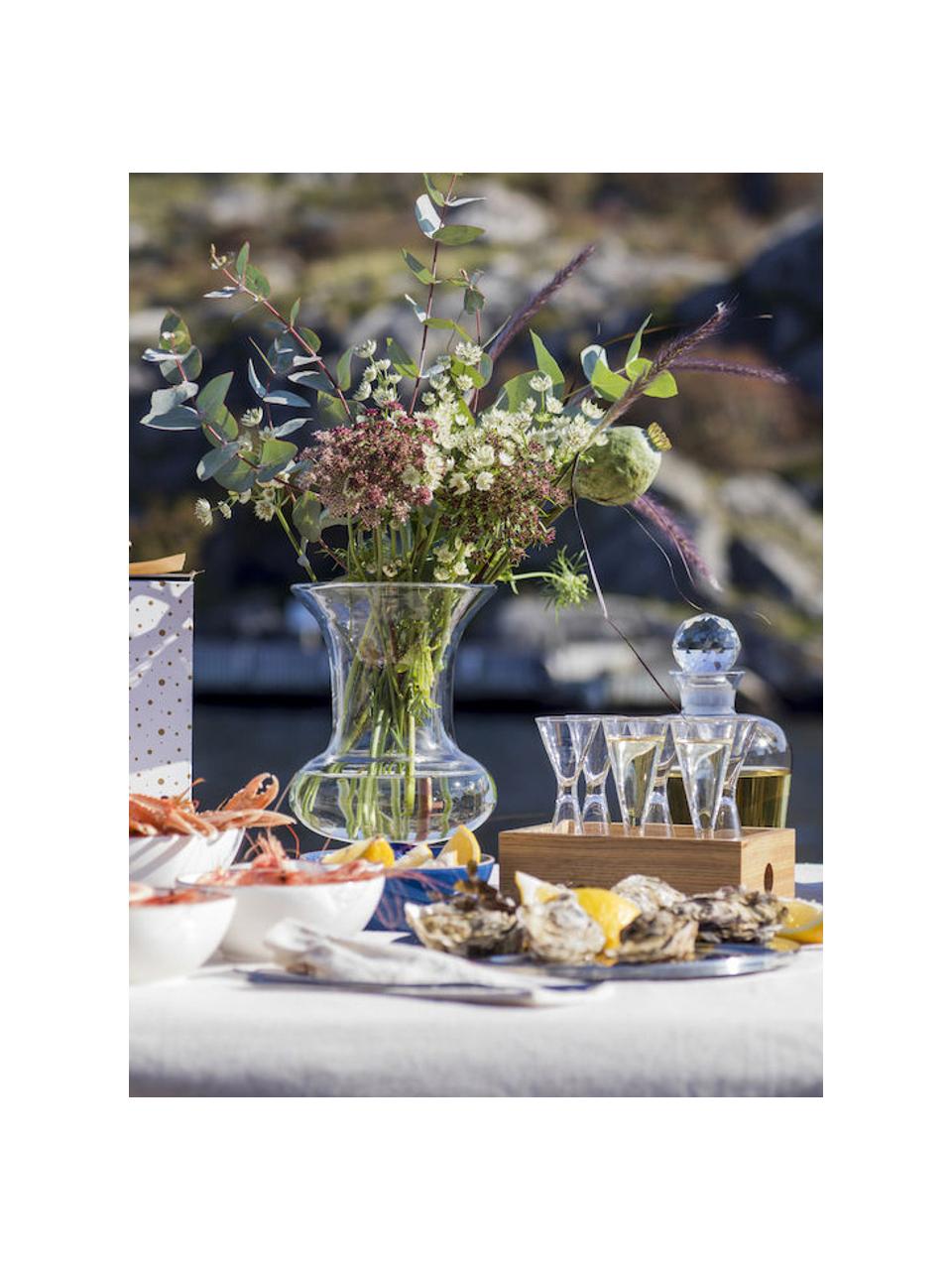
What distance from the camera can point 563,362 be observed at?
9.93 metres

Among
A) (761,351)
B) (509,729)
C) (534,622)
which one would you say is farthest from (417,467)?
(761,351)

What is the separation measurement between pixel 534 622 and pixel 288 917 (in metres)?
7.37

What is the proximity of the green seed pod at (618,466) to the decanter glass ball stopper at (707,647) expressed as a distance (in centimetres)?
17

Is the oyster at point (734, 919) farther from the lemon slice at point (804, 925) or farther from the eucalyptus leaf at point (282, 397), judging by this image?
the eucalyptus leaf at point (282, 397)

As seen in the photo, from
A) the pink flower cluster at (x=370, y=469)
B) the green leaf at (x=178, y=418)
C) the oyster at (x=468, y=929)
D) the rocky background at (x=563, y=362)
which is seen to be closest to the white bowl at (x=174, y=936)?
the oyster at (x=468, y=929)

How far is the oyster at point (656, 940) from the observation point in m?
0.95

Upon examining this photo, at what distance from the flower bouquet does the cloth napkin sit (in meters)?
0.32

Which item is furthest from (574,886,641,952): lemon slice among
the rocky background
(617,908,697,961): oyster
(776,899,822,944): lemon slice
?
the rocky background

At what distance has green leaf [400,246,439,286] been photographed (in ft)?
4.26

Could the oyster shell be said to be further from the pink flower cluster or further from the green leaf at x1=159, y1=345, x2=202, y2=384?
the green leaf at x1=159, y1=345, x2=202, y2=384

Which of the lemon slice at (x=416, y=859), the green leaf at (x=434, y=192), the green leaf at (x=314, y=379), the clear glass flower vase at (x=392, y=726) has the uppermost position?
the green leaf at (x=434, y=192)

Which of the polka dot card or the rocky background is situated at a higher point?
the rocky background

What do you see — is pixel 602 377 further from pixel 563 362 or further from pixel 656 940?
pixel 563 362

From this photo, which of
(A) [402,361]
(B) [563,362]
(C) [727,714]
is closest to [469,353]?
(A) [402,361]
